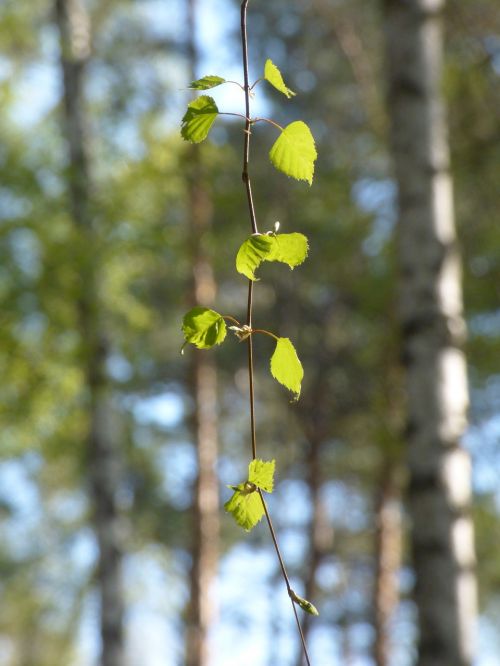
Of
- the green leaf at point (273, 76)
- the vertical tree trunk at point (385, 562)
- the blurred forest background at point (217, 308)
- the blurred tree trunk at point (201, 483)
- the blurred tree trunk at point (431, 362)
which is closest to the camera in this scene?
the green leaf at point (273, 76)

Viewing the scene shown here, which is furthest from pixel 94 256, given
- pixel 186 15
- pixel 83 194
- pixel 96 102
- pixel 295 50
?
pixel 295 50

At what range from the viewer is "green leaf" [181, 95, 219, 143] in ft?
1.99

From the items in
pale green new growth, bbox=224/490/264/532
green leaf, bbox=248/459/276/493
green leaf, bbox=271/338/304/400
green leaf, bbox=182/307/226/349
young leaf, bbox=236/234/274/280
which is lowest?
pale green new growth, bbox=224/490/264/532

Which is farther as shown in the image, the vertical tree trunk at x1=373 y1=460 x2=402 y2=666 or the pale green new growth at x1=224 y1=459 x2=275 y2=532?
the vertical tree trunk at x1=373 y1=460 x2=402 y2=666

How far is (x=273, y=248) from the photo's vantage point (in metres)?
0.63

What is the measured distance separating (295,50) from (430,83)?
9547mm

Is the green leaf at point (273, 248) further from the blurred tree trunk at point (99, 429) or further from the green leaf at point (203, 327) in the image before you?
the blurred tree trunk at point (99, 429)

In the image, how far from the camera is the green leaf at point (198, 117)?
1.99 feet

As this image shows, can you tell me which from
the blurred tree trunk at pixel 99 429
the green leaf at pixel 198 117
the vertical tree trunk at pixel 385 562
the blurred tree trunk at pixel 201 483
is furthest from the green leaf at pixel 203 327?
the vertical tree trunk at pixel 385 562

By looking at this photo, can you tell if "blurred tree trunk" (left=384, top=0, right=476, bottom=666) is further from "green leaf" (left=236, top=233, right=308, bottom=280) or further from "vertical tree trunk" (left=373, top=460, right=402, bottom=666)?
"vertical tree trunk" (left=373, top=460, right=402, bottom=666)

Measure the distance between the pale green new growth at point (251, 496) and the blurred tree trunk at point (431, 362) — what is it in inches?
96.3

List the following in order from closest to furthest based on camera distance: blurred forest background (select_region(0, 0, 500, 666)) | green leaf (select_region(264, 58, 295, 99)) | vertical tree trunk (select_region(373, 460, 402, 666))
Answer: green leaf (select_region(264, 58, 295, 99)), blurred forest background (select_region(0, 0, 500, 666)), vertical tree trunk (select_region(373, 460, 402, 666))

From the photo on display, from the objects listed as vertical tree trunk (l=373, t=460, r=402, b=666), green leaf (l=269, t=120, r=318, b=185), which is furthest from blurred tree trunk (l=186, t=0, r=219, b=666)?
green leaf (l=269, t=120, r=318, b=185)

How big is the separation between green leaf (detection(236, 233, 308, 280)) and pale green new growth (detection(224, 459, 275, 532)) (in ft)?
0.37
